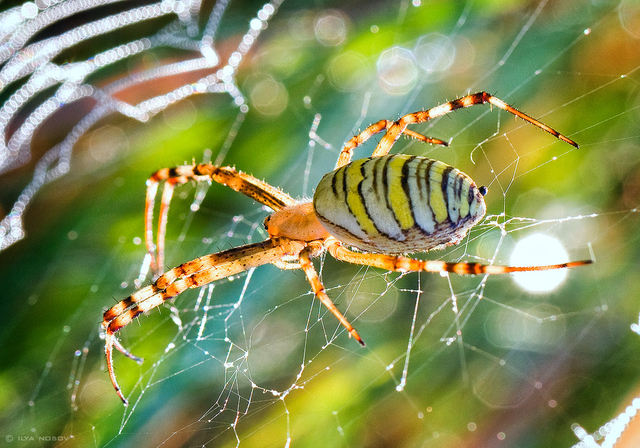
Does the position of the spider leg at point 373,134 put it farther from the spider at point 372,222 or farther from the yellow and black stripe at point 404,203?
the yellow and black stripe at point 404,203

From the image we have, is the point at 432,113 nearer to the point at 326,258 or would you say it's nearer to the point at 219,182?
the point at 219,182

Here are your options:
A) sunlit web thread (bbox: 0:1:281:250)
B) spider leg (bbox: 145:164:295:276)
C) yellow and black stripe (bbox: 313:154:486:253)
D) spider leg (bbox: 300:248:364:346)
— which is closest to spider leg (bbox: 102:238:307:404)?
spider leg (bbox: 300:248:364:346)

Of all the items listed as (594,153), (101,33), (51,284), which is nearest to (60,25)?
(101,33)

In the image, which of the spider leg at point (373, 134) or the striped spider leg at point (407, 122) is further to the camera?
the spider leg at point (373, 134)

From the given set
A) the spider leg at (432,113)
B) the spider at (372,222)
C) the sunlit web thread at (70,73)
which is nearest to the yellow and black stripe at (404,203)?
the spider at (372,222)

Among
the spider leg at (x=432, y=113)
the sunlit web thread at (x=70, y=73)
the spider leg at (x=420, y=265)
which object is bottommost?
the spider leg at (x=420, y=265)

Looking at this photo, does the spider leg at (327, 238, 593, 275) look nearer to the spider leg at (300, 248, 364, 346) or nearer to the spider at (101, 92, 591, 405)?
the spider at (101, 92, 591, 405)

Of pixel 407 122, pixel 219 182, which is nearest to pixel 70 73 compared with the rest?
pixel 219 182

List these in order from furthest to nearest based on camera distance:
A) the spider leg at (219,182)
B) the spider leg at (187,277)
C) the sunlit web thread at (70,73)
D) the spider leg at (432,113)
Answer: the sunlit web thread at (70,73)
the spider leg at (219,182)
the spider leg at (187,277)
the spider leg at (432,113)
